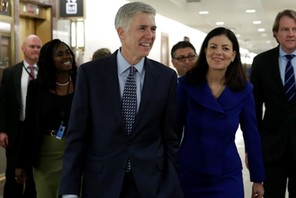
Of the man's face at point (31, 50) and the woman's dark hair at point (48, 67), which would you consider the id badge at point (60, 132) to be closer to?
the woman's dark hair at point (48, 67)

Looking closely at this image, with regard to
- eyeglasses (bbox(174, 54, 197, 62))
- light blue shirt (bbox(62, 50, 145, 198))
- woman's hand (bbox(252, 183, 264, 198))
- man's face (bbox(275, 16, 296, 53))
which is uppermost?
man's face (bbox(275, 16, 296, 53))

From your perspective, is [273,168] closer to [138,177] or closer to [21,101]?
[138,177]

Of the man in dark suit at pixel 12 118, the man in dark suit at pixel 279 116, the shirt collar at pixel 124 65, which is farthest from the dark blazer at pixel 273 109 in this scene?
the man in dark suit at pixel 12 118

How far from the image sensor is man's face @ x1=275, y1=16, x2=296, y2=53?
365 cm

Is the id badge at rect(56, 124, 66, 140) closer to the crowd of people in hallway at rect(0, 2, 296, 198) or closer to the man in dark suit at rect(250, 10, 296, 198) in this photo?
the crowd of people in hallway at rect(0, 2, 296, 198)

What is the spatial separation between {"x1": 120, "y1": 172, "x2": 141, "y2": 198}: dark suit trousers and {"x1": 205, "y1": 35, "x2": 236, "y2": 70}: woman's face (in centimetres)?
91

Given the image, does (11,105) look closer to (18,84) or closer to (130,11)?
(18,84)

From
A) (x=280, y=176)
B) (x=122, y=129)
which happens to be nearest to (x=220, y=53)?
(x=122, y=129)

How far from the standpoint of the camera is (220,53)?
2830 millimetres

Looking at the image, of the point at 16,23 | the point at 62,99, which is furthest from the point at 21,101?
the point at 16,23

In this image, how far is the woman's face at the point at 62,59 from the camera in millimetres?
3828

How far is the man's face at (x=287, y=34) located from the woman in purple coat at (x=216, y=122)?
0.89 m

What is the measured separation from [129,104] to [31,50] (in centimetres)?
310

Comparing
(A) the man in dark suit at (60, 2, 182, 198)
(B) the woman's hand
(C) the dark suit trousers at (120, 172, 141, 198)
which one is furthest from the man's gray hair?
(B) the woman's hand
